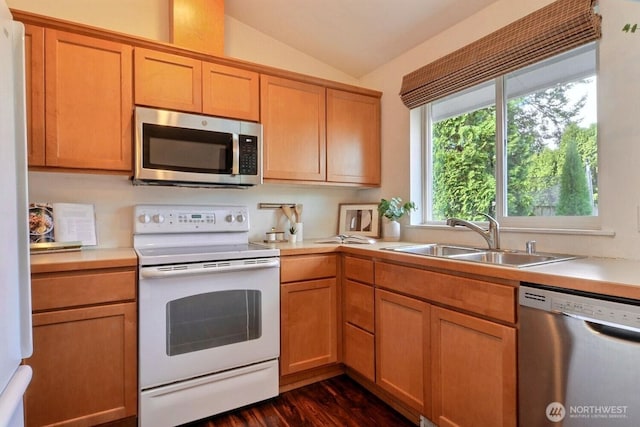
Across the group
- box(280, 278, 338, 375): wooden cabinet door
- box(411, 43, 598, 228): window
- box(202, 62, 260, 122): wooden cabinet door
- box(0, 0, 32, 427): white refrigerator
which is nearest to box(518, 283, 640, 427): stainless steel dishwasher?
box(411, 43, 598, 228): window

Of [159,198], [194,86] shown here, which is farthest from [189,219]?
[194,86]

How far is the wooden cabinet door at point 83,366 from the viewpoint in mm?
1467

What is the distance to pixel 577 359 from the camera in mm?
1070

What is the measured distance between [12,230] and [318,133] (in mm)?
1902

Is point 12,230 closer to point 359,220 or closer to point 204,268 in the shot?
→ point 204,268

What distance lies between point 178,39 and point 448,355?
2257 mm

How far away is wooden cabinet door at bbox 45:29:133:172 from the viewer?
1719 millimetres

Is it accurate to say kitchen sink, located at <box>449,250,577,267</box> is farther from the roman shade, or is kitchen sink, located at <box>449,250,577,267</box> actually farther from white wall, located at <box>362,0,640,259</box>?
the roman shade

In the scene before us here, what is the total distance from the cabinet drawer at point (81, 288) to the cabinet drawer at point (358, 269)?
1.17 m

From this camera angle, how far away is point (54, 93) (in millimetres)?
1717

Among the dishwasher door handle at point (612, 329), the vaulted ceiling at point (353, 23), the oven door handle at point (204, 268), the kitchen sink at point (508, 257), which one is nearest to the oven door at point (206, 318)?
the oven door handle at point (204, 268)

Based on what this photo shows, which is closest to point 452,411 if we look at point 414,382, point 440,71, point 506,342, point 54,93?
point 414,382

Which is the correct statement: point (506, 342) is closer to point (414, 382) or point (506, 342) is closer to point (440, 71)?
point (414, 382)

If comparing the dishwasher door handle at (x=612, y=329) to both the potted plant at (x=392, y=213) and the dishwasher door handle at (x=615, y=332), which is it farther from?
the potted plant at (x=392, y=213)
